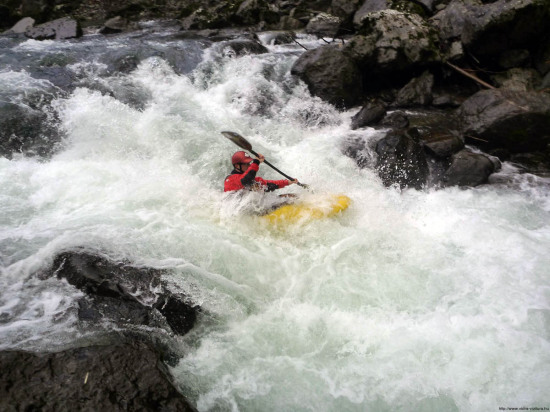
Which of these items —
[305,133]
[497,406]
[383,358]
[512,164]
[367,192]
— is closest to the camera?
[497,406]

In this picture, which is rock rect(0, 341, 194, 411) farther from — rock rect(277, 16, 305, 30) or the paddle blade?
rock rect(277, 16, 305, 30)

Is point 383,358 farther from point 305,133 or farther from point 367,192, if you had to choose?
point 305,133

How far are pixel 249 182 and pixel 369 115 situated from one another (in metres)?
3.16

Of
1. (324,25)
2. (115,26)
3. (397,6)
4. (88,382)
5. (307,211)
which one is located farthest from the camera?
(115,26)

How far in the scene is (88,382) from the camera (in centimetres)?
263

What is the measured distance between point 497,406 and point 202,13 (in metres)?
12.3

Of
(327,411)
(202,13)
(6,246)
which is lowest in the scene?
(327,411)

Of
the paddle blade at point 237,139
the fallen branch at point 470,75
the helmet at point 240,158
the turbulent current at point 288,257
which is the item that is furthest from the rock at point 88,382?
the fallen branch at point 470,75

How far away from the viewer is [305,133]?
23.2ft

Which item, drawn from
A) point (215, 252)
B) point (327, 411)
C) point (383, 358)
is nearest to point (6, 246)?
point (215, 252)

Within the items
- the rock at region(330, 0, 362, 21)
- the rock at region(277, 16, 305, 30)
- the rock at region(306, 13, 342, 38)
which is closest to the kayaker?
the rock at region(306, 13, 342, 38)

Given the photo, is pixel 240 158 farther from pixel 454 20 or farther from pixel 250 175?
pixel 454 20

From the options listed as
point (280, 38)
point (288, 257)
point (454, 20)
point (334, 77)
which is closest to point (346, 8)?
point (280, 38)

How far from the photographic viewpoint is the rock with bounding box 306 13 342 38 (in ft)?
36.0
